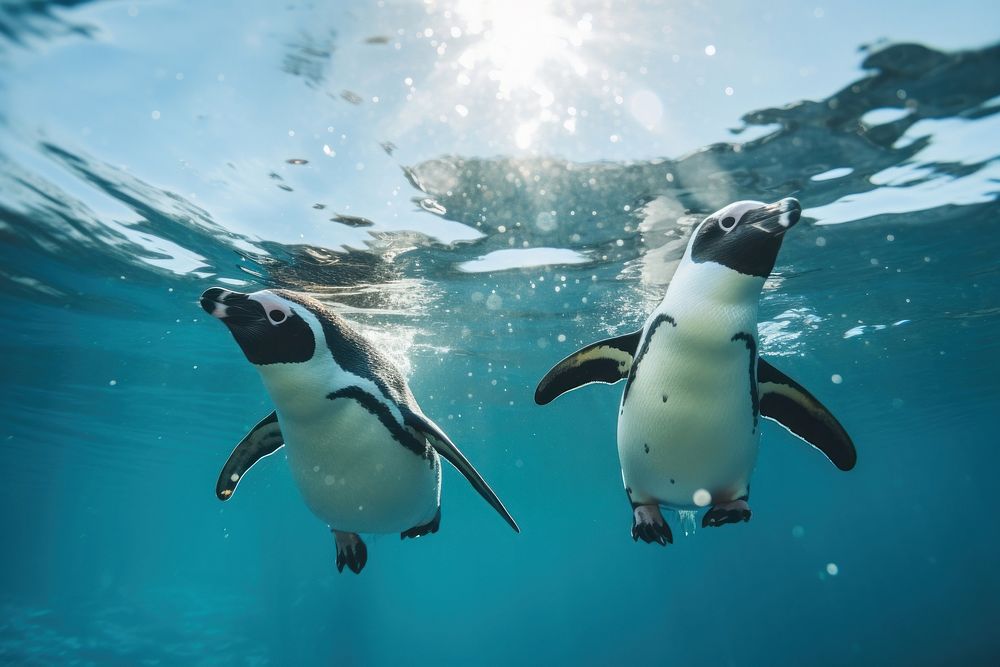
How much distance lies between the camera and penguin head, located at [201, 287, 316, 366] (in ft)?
9.21

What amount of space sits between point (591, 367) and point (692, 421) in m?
0.92

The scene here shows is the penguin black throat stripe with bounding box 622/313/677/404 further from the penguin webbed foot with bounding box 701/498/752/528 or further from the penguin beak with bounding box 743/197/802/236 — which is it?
the penguin webbed foot with bounding box 701/498/752/528

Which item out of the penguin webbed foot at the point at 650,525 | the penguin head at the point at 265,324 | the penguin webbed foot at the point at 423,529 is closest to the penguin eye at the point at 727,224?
the penguin webbed foot at the point at 650,525

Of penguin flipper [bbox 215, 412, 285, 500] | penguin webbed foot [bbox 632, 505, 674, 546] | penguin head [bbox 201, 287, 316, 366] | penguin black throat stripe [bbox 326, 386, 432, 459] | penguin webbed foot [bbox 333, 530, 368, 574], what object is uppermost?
penguin head [bbox 201, 287, 316, 366]

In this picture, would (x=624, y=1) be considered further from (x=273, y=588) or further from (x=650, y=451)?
(x=273, y=588)

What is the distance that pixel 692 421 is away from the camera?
290cm

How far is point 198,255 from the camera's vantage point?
9.09 meters

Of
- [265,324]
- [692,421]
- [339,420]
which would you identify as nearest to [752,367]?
[692,421]

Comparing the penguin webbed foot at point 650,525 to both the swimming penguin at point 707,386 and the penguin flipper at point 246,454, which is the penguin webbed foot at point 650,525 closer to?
the swimming penguin at point 707,386

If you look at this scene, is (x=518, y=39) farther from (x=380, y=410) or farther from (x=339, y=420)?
(x=339, y=420)

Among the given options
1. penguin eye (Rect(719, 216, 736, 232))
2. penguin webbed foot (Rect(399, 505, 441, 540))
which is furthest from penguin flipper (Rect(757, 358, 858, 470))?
penguin webbed foot (Rect(399, 505, 441, 540))

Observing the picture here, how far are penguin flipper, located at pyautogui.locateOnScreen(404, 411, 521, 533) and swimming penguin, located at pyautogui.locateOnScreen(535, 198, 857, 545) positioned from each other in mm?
782

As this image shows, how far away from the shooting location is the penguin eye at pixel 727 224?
9.24 feet

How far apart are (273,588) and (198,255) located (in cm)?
3308
